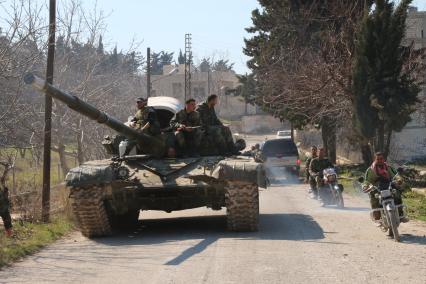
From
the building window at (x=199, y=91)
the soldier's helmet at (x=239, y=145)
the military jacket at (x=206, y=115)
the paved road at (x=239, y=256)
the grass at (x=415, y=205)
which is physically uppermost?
the building window at (x=199, y=91)

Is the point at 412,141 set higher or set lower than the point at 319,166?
higher

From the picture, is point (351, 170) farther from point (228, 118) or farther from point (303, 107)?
point (228, 118)

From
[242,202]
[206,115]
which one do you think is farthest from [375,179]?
[206,115]

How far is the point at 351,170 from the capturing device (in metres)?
32.8

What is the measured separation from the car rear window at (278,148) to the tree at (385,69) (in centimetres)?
545

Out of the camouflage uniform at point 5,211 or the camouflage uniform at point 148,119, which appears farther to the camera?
the camouflage uniform at point 148,119

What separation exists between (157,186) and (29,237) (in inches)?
94.3

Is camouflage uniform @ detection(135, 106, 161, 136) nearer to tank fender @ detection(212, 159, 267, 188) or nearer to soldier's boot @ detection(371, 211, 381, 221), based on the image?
tank fender @ detection(212, 159, 267, 188)

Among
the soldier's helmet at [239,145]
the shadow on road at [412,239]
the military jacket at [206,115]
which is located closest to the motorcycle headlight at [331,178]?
the soldier's helmet at [239,145]

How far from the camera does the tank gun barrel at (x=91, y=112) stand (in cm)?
1068

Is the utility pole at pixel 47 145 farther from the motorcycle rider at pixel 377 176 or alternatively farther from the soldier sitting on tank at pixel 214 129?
the motorcycle rider at pixel 377 176

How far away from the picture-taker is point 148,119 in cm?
1436

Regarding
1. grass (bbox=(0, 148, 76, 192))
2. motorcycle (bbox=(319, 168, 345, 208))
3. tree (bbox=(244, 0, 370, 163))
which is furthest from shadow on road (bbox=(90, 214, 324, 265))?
tree (bbox=(244, 0, 370, 163))

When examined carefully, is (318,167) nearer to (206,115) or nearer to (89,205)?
(206,115)
